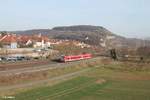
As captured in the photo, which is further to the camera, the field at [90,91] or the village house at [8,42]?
the village house at [8,42]

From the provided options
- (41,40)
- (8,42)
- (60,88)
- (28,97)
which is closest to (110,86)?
(60,88)

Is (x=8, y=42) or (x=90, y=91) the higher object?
(x=8, y=42)

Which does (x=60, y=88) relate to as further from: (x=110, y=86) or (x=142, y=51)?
(x=142, y=51)

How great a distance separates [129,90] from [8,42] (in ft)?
257

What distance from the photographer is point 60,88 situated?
4431 cm

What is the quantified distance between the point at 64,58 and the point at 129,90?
1583 inches

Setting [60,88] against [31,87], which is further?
[60,88]

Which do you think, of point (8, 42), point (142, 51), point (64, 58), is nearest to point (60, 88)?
point (64, 58)

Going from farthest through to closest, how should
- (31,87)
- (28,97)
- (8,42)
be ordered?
(8,42) → (31,87) → (28,97)

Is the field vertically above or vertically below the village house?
below

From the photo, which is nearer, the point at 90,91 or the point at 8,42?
the point at 90,91

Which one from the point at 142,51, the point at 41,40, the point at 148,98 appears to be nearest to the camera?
the point at 148,98

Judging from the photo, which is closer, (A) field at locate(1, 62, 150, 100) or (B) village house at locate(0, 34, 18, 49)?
(A) field at locate(1, 62, 150, 100)

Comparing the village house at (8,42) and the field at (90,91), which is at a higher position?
the village house at (8,42)
